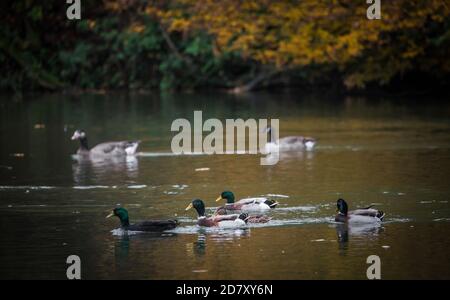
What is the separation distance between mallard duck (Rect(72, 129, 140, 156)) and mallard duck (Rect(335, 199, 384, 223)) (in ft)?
30.8

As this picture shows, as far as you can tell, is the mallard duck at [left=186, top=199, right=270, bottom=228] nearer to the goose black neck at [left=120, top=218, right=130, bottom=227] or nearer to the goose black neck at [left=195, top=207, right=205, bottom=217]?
the goose black neck at [left=195, top=207, right=205, bottom=217]

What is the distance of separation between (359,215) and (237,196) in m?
3.44

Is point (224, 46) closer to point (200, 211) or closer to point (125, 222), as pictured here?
point (200, 211)

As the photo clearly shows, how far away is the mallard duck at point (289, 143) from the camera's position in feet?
84.6

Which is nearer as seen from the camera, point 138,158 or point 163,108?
point 138,158

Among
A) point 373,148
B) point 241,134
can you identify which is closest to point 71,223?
point 373,148

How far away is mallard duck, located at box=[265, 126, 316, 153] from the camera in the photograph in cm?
2578

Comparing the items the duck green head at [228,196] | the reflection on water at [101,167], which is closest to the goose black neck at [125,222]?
the duck green head at [228,196]

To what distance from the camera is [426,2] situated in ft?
117

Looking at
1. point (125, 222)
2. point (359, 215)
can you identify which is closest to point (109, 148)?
point (125, 222)

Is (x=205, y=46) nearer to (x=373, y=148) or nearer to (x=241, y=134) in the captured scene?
(x=241, y=134)

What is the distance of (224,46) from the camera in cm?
4306
